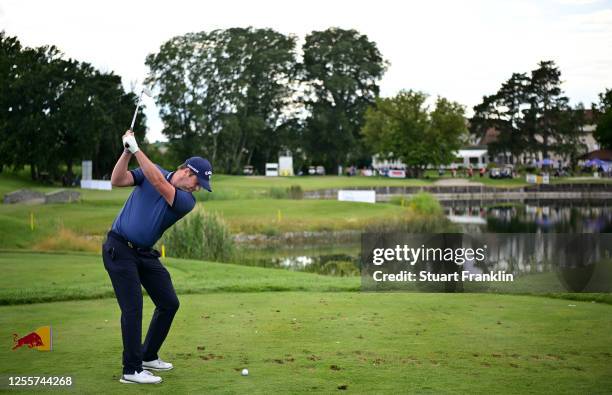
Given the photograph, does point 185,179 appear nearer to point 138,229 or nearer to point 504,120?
point 138,229

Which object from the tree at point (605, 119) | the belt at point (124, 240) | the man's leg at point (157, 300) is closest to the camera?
the belt at point (124, 240)

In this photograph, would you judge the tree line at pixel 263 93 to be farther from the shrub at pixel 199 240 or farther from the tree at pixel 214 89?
the shrub at pixel 199 240

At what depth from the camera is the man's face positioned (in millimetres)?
8414

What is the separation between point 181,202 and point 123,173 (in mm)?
635

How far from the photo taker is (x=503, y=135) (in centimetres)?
11850

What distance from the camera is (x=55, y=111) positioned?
83.9 m

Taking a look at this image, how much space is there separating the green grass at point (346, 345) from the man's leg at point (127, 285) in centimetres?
43

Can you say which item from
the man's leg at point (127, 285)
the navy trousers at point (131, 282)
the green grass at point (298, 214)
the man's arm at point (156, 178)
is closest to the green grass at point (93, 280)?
the navy trousers at point (131, 282)

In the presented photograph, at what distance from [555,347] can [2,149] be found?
7812cm

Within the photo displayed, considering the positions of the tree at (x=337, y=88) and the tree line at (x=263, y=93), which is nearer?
the tree line at (x=263, y=93)

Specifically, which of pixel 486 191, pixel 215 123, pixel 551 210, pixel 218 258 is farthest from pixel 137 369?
pixel 215 123

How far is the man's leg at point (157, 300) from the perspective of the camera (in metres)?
8.66

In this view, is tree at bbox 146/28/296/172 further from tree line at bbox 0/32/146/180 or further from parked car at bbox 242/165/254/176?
tree line at bbox 0/32/146/180

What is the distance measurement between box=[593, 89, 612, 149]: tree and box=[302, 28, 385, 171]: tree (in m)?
31.7
